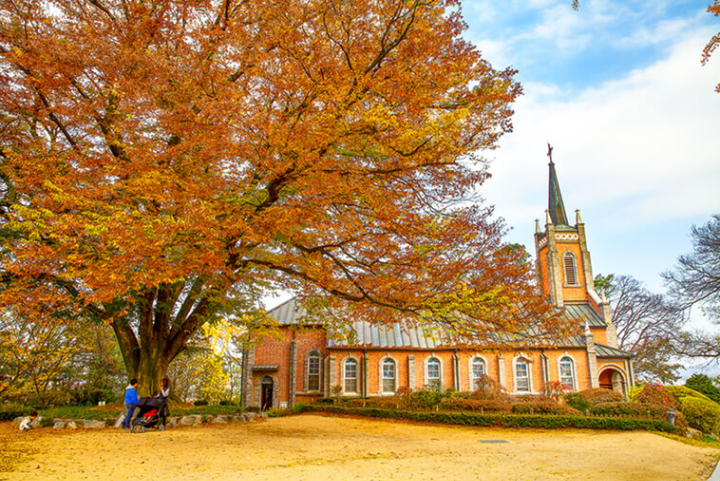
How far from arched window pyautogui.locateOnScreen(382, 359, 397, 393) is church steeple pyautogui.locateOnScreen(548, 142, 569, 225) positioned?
68.7ft

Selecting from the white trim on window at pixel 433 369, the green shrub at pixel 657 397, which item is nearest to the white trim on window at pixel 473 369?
the white trim on window at pixel 433 369

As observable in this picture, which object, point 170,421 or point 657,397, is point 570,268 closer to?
point 657,397

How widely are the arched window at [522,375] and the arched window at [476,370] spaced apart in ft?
6.55

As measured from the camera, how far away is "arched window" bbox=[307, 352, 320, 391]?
24.6 meters

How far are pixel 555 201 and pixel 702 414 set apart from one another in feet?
85.3

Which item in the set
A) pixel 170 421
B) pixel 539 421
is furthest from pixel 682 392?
pixel 170 421

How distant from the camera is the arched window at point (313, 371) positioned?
2462cm

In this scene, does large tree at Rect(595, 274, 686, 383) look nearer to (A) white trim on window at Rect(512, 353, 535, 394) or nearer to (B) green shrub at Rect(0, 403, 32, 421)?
(A) white trim on window at Rect(512, 353, 535, 394)

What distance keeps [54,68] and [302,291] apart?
6.95 metres

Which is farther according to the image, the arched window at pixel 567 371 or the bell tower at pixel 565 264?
the bell tower at pixel 565 264

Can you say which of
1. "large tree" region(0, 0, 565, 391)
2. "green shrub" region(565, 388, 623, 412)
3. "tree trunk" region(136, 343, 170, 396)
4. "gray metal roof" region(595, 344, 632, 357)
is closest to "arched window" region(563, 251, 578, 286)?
"gray metal roof" region(595, 344, 632, 357)

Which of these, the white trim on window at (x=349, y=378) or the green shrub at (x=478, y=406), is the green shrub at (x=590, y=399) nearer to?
the green shrub at (x=478, y=406)

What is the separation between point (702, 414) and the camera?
15.2m

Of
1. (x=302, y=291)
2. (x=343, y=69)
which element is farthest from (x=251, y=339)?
(x=343, y=69)
